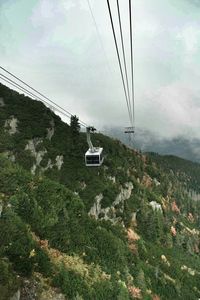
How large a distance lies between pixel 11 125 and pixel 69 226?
7343 cm

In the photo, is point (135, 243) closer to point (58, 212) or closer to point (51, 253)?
point (58, 212)

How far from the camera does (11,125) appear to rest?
13425 centimetres

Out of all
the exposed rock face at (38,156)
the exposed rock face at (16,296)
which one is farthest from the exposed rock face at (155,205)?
the exposed rock face at (16,296)

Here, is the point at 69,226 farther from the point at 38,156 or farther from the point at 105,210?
the point at 38,156

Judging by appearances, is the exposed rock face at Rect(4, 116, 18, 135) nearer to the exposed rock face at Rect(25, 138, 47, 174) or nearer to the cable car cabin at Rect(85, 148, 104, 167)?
the exposed rock face at Rect(25, 138, 47, 174)

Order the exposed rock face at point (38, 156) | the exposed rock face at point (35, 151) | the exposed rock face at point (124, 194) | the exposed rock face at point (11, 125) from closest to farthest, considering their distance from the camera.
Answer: the exposed rock face at point (38, 156) → the exposed rock face at point (35, 151) → the exposed rock face at point (124, 194) → the exposed rock face at point (11, 125)

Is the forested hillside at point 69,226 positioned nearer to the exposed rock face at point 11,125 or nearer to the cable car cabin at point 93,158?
the exposed rock face at point 11,125

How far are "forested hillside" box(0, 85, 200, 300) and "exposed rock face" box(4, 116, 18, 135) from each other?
0.10 feet

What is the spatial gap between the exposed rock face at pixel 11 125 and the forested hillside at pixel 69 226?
0.03m

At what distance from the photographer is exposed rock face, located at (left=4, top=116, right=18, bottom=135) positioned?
132 meters

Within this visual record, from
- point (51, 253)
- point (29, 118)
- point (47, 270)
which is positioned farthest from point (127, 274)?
point (29, 118)

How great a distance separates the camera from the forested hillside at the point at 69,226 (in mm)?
50312

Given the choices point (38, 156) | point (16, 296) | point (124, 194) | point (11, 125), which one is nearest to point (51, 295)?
point (16, 296)

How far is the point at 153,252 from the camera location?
10569 cm
